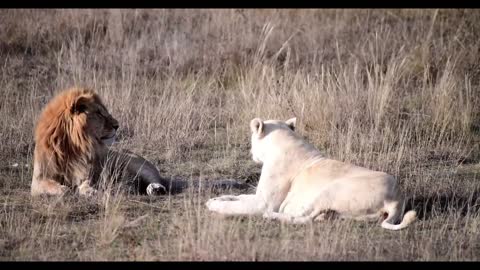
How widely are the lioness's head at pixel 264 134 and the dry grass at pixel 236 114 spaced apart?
662 millimetres

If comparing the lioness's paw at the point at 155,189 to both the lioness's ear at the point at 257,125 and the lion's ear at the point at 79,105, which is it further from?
the lioness's ear at the point at 257,125

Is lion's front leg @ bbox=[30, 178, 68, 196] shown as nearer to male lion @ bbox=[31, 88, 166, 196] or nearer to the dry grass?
male lion @ bbox=[31, 88, 166, 196]

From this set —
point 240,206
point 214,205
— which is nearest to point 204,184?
point 214,205

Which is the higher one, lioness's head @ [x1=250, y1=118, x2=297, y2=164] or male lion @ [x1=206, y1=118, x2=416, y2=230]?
lioness's head @ [x1=250, y1=118, x2=297, y2=164]

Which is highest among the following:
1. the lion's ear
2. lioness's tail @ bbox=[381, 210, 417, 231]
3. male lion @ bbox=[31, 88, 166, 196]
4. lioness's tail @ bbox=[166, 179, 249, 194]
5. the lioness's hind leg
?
the lion's ear

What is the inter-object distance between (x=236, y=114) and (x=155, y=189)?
3.00 m

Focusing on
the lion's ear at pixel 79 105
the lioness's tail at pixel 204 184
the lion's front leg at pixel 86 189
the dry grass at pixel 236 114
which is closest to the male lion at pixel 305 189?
the dry grass at pixel 236 114

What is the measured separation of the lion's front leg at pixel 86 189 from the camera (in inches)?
272

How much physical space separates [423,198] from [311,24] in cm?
794

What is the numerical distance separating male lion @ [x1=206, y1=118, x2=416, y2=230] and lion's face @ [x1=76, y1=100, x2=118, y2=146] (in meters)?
1.36

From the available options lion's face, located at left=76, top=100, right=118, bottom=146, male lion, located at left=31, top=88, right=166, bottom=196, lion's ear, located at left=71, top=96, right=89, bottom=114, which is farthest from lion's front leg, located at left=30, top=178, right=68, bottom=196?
lion's ear, located at left=71, top=96, right=89, bottom=114

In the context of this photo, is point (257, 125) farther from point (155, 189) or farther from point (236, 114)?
point (236, 114)

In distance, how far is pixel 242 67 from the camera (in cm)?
1219

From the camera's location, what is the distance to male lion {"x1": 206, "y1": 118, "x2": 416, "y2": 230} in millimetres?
5957
